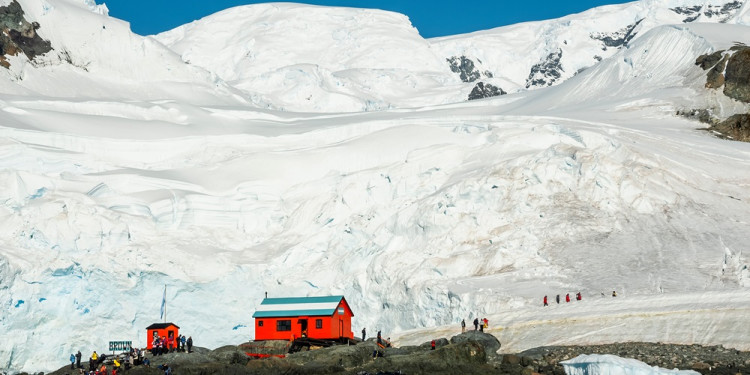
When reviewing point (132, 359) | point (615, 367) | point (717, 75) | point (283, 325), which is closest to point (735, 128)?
point (717, 75)

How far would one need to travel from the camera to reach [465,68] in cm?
19050

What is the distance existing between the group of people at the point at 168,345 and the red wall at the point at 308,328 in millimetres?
3423

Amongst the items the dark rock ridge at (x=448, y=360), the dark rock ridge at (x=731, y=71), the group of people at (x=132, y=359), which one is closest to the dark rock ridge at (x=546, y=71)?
the dark rock ridge at (x=731, y=71)

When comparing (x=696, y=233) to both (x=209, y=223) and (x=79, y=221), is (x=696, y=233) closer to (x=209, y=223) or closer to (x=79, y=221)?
(x=209, y=223)

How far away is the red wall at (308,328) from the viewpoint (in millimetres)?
51912

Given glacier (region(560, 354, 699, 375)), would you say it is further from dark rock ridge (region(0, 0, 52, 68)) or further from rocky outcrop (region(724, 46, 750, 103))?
dark rock ridge (region(0, 0, 52, 68))

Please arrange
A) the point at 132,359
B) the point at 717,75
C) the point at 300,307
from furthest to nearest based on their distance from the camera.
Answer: the point at 717,75, the point at 300,307, the point at 132,359

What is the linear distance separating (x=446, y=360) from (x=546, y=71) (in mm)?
153490

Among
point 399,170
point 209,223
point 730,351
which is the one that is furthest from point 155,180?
point 730,351

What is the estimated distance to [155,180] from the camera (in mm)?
70938

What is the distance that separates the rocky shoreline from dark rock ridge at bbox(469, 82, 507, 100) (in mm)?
105808

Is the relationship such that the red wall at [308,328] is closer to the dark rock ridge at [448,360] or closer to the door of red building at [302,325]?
the door of red building at [302,325]

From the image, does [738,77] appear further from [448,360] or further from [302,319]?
[448,360]

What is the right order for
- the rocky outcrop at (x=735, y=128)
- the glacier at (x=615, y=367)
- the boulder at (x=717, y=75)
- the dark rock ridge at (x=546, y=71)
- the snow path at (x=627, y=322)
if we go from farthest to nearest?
1. the dark rock ridge at (x=546, y=71)
2. the boulder at (x=717, y=75)
3. the rocky outcrop at (x=735, y=128)
4. the snow path at (x=627, y=322)
5. the glacier at (x=615, y=367)
